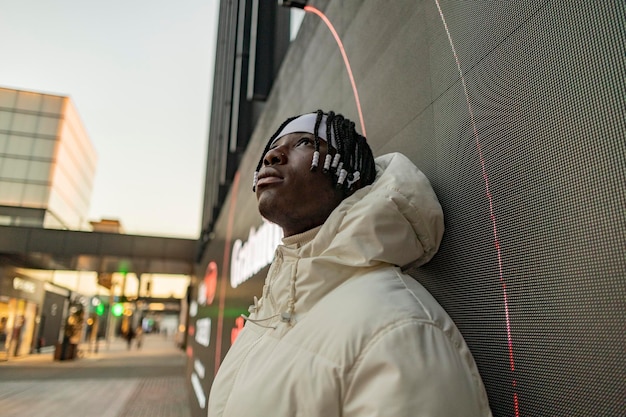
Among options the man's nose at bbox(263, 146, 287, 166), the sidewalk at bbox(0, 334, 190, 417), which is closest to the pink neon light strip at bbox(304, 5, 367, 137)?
the man's nose at bbox(263, 146, 287, 166)

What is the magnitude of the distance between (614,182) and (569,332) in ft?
0.90

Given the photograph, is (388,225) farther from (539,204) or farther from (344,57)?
(344,57)

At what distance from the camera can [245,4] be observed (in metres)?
5.54

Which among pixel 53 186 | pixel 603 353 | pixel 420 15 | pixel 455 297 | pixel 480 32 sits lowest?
pixel 603 353

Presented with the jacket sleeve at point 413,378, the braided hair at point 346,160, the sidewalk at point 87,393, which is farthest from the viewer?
the sidewalk at point 87,393

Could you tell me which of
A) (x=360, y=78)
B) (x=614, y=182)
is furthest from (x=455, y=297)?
(x=360, y=78)

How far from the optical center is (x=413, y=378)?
0.70 metres

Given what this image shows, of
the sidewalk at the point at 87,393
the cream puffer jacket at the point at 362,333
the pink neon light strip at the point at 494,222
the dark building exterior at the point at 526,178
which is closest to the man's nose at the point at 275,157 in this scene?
the cream puffer jacket at the point at 362,333

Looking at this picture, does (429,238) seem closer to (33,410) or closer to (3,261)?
(33,410)

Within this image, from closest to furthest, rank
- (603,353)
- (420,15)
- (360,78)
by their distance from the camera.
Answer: (603,353), (420,15), (360,78)

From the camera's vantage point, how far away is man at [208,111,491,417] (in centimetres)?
74

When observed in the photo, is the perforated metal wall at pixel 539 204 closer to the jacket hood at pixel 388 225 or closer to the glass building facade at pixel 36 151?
the jacket hood at pixel 388 225

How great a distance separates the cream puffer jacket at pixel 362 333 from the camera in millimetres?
722

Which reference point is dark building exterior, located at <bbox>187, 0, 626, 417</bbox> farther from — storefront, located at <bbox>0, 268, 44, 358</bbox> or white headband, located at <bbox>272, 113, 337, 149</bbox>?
storefront, located at <bbox>0, 268, 44, 358</bbox>
